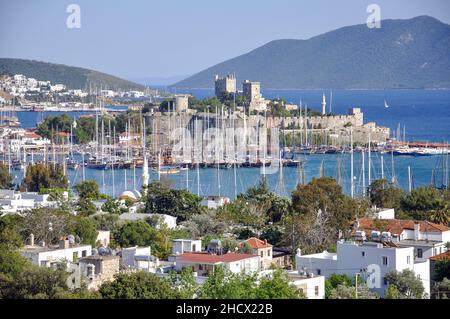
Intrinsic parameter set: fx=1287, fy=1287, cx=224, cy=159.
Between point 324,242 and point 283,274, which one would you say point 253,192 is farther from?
point 283,274

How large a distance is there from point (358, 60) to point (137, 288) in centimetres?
8420

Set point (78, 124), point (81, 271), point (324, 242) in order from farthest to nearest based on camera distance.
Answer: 1. point (78, 124)
2. point (324, 242)
3. point (81, 271)

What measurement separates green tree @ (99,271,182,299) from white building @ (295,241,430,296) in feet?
7.97

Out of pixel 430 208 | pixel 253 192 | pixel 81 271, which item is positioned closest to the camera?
pixel 81 271

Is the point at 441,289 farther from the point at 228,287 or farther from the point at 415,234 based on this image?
the point at 415,234

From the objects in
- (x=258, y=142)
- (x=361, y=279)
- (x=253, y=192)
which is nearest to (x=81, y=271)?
(x=361, y=279)

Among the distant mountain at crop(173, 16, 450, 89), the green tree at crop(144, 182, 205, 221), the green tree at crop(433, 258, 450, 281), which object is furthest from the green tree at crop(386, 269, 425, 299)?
the distant mountain at crop(173, 16, 450, 89)

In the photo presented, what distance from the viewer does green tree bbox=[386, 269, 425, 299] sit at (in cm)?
1178

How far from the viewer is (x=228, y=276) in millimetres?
10648

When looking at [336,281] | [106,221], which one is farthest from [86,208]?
[336,281]

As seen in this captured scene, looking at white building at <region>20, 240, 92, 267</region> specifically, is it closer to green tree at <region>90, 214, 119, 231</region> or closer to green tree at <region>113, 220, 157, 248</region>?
green tree at <region>113, 220, 157, 248</region>

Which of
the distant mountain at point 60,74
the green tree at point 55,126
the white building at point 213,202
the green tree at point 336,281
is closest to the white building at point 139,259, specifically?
the green tree at point 336,281

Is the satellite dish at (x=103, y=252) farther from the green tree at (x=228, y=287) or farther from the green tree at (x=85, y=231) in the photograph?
the green tree at (x=228, y=287)
